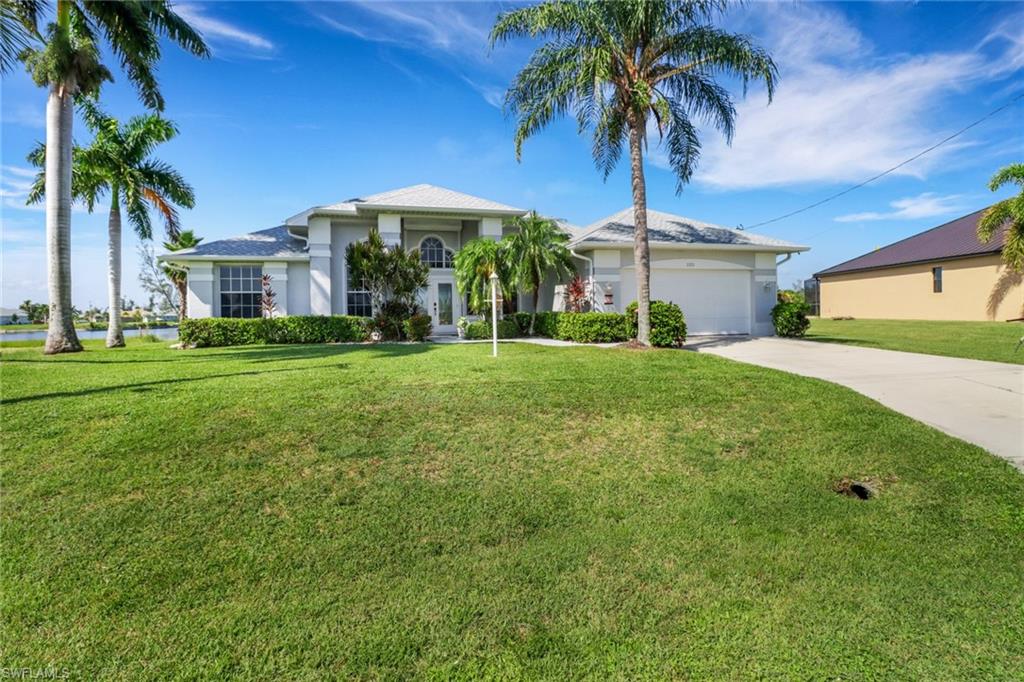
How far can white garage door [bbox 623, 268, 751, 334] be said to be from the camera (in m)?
17.7

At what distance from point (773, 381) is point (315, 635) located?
7.21m

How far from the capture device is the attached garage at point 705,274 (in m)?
17.1

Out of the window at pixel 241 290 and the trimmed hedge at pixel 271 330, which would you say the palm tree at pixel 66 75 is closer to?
the trimmed hedge at pixel 271 330

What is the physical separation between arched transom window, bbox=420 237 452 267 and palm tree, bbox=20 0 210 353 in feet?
32.3

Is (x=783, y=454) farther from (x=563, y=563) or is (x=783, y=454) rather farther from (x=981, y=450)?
(x=563, y=563)

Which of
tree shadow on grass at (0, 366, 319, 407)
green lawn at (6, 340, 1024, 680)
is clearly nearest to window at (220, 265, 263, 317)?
tree shadow on grass at (0, 366, 319, 407)

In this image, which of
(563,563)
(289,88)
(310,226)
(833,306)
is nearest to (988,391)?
(563,563)

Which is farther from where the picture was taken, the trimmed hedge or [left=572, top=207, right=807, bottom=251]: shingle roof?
[left=572, top=207, right=807, bottom=251]: shingle roof

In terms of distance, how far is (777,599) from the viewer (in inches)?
129

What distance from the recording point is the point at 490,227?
18656 mm

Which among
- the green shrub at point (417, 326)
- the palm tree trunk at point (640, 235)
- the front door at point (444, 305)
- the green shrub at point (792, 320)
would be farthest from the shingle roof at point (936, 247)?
the green shrub at point (417, 326)

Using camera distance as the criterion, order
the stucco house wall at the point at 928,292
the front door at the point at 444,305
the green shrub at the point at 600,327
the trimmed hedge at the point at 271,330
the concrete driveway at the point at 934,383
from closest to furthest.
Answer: the concrete driveway at the point at 934,383, the green shrub at the point at 600,327, the trimmed hedge at the point at 271,330, the front door at the point at 444,305, the stucco house wall at the point at 928,292

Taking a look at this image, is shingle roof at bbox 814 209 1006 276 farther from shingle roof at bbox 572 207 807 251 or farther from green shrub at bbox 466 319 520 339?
green shrub at bbox 466 319 520 339

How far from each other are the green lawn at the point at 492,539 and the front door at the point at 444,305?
A: 13.0 meters
